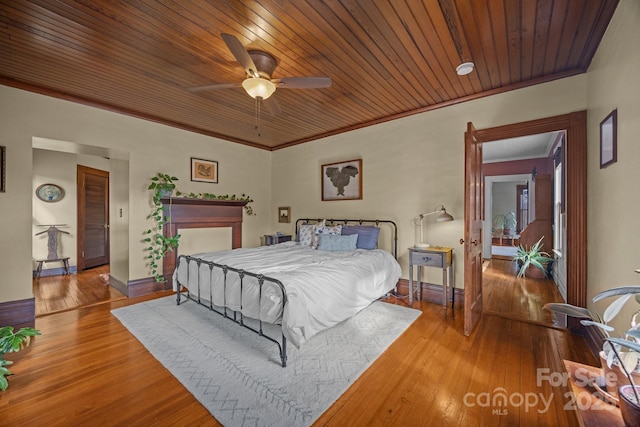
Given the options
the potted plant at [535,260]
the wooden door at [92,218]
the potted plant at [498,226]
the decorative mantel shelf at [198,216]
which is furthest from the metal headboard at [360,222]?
the potted plant at [498,226]

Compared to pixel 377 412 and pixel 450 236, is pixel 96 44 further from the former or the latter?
pixel 450 236

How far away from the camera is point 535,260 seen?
4.91 metres

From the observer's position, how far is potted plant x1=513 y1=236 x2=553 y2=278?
15.9 ft

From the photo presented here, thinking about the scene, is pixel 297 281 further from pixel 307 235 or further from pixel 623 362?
pixel 307 235

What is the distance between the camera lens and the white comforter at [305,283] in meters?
2.22

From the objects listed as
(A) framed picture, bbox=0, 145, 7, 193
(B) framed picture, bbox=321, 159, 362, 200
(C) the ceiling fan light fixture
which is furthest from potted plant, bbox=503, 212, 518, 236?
(A) framed picture, bbox=0, 145, 7, 193

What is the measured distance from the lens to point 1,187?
303cm

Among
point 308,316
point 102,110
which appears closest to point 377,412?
point 308,316

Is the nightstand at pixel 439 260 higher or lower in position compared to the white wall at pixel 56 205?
lower

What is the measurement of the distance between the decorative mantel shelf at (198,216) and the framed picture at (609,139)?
501 cm

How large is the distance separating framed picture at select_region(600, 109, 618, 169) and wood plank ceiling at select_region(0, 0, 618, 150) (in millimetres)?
774

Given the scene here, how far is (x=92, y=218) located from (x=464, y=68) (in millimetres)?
7620

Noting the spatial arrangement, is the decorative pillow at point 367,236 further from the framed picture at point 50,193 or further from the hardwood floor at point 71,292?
the framed picture at point 50,193

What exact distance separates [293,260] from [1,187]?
3.39 metres
